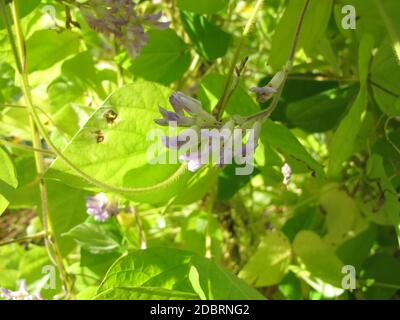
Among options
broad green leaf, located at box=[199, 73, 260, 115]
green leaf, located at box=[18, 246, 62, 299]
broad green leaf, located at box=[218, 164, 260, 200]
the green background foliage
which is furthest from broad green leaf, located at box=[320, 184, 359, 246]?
green leaf, located at box=[18, 246, 62, 299]

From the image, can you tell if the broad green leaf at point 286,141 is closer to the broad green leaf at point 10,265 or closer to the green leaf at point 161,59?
the green leaf at point 161,59

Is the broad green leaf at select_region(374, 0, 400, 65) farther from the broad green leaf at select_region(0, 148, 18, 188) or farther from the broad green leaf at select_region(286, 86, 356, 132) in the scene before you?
the broad green leaf at select_region(0, 148, 18, 188)

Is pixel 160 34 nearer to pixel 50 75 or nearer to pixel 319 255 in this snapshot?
pixel 50 75

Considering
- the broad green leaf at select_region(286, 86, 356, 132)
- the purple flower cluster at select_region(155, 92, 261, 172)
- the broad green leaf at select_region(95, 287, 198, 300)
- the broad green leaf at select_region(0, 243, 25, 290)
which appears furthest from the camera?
the broad green leaf at select_region(0, 243, 25, 290)

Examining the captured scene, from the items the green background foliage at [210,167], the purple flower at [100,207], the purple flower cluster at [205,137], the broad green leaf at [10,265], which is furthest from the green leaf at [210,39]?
the broad green leaf at [10,265]

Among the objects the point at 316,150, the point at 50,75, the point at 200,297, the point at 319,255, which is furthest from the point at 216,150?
the point at 316,150
